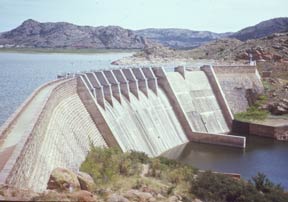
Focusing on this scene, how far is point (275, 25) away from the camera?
618 feet

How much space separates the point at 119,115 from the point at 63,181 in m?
18.6

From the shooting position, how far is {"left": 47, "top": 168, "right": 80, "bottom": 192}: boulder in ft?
45.8

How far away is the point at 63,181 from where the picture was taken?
559 inches

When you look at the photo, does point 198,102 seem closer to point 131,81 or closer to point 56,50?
point 131,81

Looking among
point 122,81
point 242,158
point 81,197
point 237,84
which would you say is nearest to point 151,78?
point 122,81

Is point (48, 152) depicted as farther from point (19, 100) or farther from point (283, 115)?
point (283, 115)

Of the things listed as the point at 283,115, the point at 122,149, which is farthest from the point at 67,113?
the point at 283,115

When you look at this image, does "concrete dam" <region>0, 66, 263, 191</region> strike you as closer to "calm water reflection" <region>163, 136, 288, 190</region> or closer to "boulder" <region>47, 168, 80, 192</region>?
"boulder" <region>47, 168, 80, 192</region>

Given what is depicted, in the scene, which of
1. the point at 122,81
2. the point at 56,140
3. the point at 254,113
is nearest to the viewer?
the point at 56,140

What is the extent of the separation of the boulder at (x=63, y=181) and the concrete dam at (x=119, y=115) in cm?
84

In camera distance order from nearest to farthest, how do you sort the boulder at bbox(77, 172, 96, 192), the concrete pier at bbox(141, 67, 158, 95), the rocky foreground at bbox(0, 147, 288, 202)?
the boulder at bbox(77, 172, 96, 192)
the rocky foreground at bbox(0, 147, 288, 202)
the concrete pier at bbox(141, 67, 158, 95)

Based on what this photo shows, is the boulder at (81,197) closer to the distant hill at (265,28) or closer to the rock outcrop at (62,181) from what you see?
the rock outcrop at (62,181)

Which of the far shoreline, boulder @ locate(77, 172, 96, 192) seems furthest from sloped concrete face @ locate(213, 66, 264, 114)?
the far shoreline

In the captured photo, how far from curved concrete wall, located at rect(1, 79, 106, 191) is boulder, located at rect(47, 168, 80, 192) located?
2.76 ft
